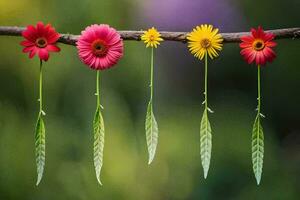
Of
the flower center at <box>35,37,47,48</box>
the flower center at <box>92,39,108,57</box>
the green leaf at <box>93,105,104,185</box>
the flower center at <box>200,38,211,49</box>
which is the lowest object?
the green leaf at <box>93,105,104,185</box>

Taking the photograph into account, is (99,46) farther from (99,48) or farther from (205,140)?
(205,140)

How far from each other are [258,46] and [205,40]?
0.27 feet

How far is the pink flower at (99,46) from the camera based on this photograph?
967mm

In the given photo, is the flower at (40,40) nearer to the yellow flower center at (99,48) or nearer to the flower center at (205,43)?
the yellow flower center at (99,48)

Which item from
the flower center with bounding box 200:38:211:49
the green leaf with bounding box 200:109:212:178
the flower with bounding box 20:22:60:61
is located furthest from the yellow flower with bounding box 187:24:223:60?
the flower with bounding box 20:22:60:61

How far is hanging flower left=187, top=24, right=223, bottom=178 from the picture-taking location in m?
0.96

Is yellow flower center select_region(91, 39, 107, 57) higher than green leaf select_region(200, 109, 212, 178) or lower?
higher

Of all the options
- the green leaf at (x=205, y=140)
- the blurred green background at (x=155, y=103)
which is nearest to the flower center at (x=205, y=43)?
the green leaf at (x=205, y=140)

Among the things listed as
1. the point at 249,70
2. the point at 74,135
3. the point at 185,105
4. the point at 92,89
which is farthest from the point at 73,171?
the point at 249,70

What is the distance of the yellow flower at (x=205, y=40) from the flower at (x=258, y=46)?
4 cm

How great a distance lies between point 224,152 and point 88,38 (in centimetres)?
68

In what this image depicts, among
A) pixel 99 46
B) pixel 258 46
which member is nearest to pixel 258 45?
pixel 258 46

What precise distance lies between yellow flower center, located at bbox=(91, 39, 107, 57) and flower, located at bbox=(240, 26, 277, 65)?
0.69 feet

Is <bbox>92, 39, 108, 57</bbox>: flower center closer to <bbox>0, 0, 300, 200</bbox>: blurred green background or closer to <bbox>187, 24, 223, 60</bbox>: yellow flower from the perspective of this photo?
<bbox>187, 24, 223, 60</bbox>: yellow flower
